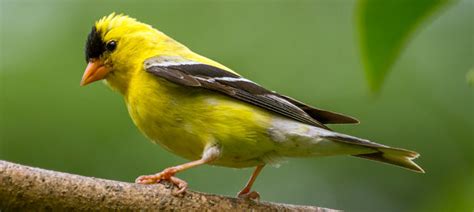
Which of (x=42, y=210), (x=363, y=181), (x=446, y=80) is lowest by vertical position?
(x=42, y=210)

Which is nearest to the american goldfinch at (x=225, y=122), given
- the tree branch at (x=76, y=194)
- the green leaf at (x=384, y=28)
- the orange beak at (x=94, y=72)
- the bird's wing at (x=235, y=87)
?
the bird's wing at (x=235, y=87)

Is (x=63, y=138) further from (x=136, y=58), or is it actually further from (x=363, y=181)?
(x=363, y=181)

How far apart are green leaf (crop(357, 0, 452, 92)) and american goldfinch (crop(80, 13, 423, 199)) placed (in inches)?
81.7

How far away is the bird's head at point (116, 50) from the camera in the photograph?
198 inches

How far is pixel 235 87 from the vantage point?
15.3 feet

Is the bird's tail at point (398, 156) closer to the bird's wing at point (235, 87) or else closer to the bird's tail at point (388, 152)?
the bird's tail at point (388, 152)

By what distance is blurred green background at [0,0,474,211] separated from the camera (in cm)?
676

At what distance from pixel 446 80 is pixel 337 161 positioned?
1.52m

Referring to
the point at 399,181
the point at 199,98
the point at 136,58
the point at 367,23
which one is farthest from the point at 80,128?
the point at 367,23

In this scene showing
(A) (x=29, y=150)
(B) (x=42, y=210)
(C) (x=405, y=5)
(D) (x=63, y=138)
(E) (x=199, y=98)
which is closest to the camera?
(C) (x=405, y=5)

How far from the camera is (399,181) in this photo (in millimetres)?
8328

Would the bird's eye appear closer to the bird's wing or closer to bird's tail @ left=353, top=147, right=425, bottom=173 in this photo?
the bird's wing

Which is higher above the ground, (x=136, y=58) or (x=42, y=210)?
(x=136, y=58)

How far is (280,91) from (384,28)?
5.33m
